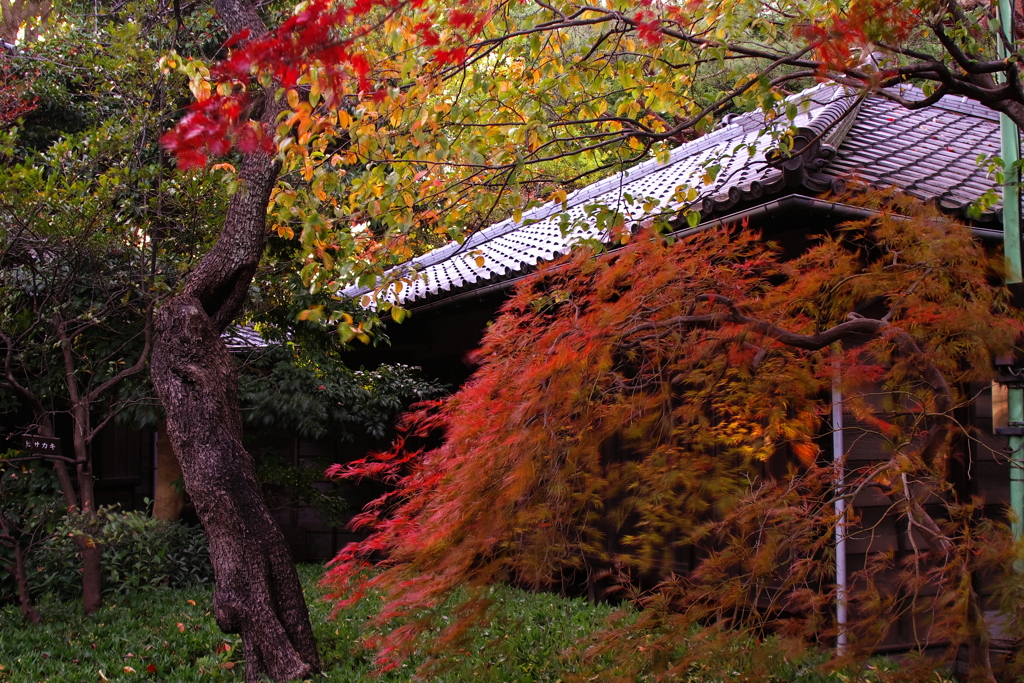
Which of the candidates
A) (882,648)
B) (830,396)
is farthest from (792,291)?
(882,648)

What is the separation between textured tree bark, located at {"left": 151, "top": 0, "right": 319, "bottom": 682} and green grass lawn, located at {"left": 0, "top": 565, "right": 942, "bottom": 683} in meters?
0.41

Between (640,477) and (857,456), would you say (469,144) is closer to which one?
(640,477)

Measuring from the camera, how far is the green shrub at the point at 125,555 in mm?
6312

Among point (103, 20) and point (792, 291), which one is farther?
point (103, 20)

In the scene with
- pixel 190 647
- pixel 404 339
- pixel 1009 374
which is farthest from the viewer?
pixel 404 339

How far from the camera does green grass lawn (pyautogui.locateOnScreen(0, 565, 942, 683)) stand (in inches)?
195

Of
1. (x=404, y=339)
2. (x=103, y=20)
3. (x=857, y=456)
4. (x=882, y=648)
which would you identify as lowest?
(x=882, y=648)

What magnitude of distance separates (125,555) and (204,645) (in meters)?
2.65

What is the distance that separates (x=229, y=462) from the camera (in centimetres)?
507

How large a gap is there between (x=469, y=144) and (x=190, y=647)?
407cm

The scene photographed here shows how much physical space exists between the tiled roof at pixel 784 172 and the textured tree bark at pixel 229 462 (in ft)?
3.90

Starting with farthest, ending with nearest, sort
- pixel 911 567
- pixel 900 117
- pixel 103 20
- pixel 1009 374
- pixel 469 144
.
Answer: pixel 103 20
pixel 900 117
pixel 911 567
pixel 469 144
pixel 1009 374

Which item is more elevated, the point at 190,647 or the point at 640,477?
the point at 640,477

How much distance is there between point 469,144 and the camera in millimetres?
4262
